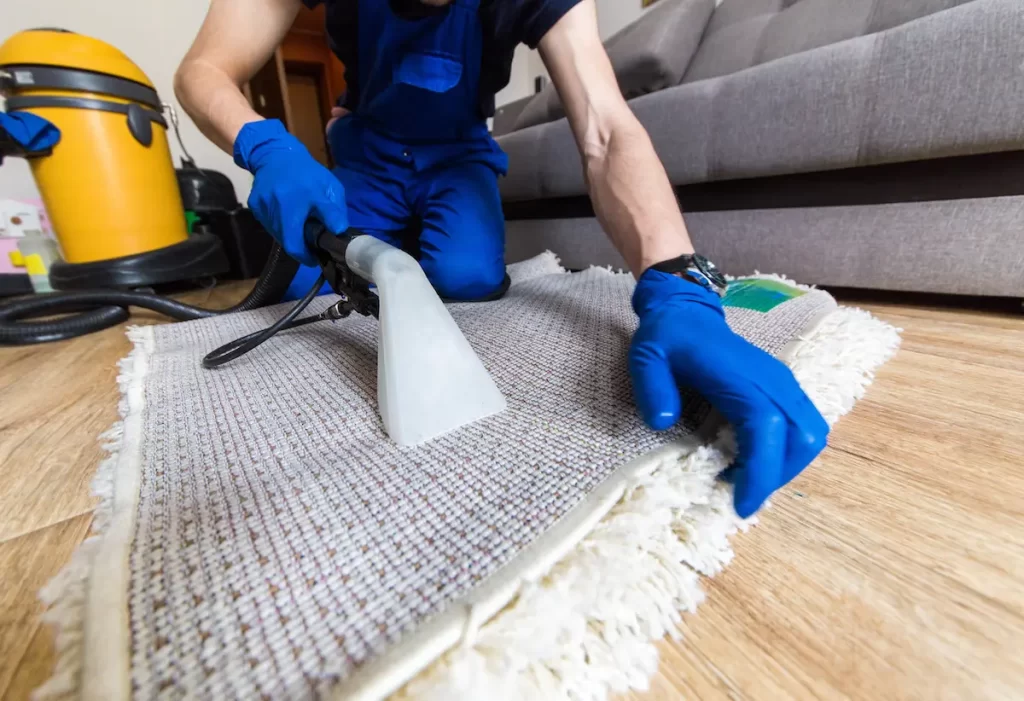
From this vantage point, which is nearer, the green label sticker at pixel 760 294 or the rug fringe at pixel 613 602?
the rug fringe at pixel 613 602

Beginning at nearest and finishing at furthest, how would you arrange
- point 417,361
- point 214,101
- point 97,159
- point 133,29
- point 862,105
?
point 417,361, point 214,101, point 862,105, point 97,159, point 133,29

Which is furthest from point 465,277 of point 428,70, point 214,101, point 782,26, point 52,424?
point 782,26

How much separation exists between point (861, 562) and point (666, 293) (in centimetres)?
26

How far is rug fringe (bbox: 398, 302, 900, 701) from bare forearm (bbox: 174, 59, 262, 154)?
27.0 inches

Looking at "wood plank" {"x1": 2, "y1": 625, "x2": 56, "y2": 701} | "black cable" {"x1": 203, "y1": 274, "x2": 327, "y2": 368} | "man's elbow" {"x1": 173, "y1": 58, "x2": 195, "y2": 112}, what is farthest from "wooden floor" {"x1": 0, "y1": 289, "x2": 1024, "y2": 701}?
"man's elbow" {"x1": 173, "y1": 58, "x2": 195, "y2": 112}

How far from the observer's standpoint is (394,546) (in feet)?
0.84

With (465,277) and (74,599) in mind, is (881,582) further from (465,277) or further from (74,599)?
(465,277)

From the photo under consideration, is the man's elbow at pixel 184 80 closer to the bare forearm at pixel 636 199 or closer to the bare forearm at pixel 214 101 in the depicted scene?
the bare forearm at pixel 214 101

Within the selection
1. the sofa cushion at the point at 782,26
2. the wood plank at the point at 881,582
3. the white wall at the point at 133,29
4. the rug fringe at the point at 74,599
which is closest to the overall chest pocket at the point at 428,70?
the rug fringe at the point at 74,599

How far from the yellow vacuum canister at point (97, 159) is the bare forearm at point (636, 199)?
134 cm

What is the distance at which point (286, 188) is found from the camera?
523 millimetres

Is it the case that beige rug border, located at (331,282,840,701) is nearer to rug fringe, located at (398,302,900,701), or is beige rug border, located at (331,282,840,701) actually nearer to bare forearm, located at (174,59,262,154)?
rug fringe, located at (398,302,900,701)

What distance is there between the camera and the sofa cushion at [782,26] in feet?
3.33

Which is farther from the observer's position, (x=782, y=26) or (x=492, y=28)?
(x=782, y=26)
